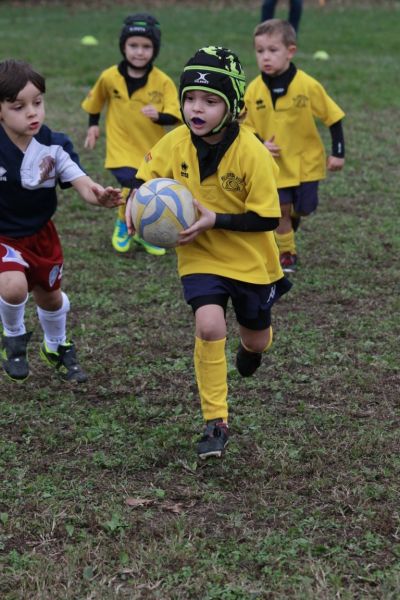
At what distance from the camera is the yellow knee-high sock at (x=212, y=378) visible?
4.41 metres

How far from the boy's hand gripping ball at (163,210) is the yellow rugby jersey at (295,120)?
10.3 ft

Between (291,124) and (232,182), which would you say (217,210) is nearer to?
(232,182)

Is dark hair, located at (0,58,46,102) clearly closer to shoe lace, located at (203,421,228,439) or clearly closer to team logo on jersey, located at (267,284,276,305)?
team logo on jersey, located at (267,284,276,305)

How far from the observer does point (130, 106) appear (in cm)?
797

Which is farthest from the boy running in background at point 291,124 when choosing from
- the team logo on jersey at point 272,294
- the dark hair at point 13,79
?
the dark hair at point 13,79

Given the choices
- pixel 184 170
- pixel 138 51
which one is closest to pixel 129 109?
pixel 138 51

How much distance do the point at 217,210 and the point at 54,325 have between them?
4.91ft

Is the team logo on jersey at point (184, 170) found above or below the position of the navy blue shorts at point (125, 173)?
above

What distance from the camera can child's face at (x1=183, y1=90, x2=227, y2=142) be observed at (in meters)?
4.33

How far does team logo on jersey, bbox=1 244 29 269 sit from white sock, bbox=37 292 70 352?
507 mm

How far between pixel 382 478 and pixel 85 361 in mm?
2200

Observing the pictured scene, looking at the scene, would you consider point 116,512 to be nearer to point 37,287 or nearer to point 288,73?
point 37,287

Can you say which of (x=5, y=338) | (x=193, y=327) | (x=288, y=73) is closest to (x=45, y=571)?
(x=5, y=338)

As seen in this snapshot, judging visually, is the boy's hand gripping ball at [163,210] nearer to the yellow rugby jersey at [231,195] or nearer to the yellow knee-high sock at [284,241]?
the yellow rugby jersey at [231,195]
